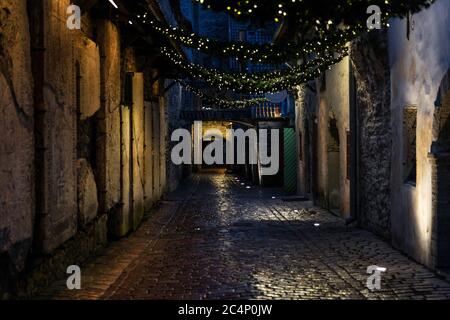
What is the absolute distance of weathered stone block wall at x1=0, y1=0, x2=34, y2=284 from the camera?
6.29 m

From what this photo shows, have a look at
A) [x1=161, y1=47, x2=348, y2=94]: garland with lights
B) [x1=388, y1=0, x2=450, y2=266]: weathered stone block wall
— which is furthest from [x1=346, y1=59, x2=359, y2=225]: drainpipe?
[x1=388, y1=0, x2=450, y2=266]: weathered stone block wall

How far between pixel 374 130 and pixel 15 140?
8495 millimetres

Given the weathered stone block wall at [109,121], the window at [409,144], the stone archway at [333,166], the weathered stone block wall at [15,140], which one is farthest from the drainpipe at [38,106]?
the stone archway at [333,166]

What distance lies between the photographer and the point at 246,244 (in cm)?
1199

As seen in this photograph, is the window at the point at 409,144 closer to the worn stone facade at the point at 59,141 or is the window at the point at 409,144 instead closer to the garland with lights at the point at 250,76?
the garland with lights at the point at 250,76

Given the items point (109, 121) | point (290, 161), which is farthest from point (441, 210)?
point (290, 161)

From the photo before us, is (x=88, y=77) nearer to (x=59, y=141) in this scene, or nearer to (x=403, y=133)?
(x=59, y=141)

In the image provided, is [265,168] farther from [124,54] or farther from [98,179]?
[98,179]

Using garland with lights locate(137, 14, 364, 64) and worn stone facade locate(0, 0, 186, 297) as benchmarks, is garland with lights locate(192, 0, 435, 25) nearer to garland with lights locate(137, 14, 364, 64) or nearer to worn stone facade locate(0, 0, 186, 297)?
worn stone facade locate(0, 0, 186, 297)

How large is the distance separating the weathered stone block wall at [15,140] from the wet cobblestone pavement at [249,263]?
→ 1171 mm

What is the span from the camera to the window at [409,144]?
10.8m

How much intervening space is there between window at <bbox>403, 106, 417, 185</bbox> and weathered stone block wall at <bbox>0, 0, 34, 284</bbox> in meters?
6.58
